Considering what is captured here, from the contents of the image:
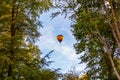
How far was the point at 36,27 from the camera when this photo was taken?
59.6 ft

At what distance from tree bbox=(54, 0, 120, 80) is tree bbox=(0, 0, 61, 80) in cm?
174

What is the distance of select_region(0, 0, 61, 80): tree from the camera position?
52.5 feet

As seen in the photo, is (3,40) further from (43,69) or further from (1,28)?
(43,69)

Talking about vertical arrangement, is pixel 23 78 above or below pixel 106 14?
below

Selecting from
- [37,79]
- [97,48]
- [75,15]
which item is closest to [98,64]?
[97,48]

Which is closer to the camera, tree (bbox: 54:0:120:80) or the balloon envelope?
tree (bbox: 54:0:120:80)

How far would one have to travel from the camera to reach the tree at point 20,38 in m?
16.0

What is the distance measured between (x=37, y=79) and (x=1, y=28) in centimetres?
367

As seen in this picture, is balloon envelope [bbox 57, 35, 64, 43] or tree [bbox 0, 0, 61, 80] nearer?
tree [bbox 0, 0, 61, 80]

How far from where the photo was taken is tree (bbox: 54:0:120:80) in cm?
1650

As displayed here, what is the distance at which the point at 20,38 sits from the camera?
16.9 m

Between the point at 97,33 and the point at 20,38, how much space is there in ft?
13.8

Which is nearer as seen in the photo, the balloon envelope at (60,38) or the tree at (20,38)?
the tree at (20,38)

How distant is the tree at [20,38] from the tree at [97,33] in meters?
1.74
